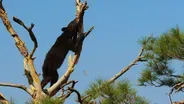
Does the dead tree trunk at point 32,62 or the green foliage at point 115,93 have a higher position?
the dead tree trunk at point 32,62

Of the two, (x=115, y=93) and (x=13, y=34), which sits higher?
(x=13, y=34)

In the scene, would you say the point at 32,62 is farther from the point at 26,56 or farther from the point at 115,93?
the point at 115,93

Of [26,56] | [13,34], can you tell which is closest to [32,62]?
[26,56]

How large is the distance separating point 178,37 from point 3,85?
1.58 meters

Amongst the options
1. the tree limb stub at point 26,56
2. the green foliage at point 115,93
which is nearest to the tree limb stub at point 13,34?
the tree limb stub at point 26,56

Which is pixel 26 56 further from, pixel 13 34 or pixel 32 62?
pixel 13 34

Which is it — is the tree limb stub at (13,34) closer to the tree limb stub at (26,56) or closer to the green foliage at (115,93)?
the tree limb stub at (26,56)

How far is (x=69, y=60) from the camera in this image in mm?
4152

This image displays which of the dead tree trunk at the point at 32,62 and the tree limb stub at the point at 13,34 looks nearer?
the dead tree trunk at the point at 32,62

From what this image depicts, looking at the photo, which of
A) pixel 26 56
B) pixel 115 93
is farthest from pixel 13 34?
pixel 115 93

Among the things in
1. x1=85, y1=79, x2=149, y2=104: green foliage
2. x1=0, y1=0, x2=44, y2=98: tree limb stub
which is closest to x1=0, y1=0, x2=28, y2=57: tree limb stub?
x1=0, y1=0, x2=44, y2=98: tree limb stub

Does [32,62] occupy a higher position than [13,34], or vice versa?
[13,34]

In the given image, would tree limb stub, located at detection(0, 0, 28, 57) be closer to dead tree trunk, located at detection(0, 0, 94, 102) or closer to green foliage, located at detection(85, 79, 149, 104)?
dead tree trunk, located at detection(0, 0, 94, 102)

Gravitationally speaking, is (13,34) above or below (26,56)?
above
